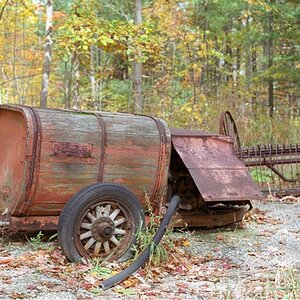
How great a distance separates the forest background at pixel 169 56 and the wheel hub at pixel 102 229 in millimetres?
6784

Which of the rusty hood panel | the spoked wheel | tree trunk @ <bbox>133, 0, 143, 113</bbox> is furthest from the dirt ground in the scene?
tree trunk @ <bbox>133, 0, 143, 113</bbox>

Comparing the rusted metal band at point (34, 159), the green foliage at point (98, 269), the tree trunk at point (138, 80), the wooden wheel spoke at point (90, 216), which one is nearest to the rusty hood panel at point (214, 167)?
the wooden wheel spoke at point (90, 216)

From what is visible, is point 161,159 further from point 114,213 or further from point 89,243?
point 89,243

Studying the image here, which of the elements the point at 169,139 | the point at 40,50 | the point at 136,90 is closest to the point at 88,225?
the point at 169,139

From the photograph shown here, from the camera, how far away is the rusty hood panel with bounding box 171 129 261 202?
19.7 feet

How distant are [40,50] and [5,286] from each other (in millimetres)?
22749

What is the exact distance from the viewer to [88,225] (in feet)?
16.7

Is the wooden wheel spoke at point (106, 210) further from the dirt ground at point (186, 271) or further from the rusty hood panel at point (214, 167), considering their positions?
the rusty hood panel at point (214, 167)

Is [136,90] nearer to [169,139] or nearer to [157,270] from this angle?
[169,139]

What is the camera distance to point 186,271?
15.9 ft

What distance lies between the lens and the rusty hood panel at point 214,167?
6004 mm

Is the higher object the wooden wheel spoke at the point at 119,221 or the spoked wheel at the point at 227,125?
the spoked wheel at the point at 227,125

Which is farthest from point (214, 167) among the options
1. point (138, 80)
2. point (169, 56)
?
point (169, 56)

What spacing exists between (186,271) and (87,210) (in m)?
1.14
